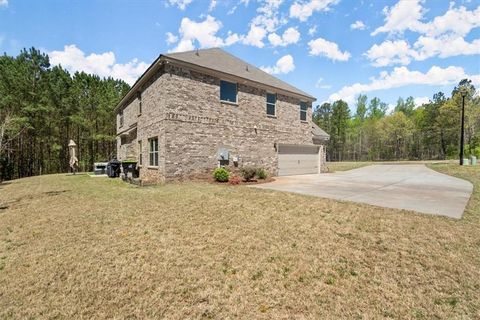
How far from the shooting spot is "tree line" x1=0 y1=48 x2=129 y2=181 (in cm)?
2091

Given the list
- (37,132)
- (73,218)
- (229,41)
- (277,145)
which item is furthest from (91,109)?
(73,218)

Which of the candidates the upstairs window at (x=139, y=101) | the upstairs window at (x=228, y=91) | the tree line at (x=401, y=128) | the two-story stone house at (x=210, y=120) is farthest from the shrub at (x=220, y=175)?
the tree line at (x=401, y=128)

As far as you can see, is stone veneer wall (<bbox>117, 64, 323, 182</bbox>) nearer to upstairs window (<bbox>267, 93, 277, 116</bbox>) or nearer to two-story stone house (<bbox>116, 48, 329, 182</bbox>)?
two-story stone house (<bbox>116, 48, 329, 182</bbox>)

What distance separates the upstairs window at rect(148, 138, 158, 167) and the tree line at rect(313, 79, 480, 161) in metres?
42.8

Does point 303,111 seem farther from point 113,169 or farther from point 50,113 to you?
point 50,113

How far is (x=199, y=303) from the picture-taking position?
261 cm

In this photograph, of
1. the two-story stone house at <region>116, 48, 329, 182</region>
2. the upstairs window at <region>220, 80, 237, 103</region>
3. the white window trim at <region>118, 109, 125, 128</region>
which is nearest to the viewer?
the two-story stone house at <region>116, 48, 329, 182</region>

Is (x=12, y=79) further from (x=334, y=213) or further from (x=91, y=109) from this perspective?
(x=334, y=213)

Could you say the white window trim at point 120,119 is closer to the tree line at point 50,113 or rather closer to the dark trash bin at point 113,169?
the dark trash bin at point 113,169

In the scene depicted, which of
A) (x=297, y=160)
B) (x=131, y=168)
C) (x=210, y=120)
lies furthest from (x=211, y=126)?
(x=297, y=160)

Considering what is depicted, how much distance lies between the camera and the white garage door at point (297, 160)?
14.9m

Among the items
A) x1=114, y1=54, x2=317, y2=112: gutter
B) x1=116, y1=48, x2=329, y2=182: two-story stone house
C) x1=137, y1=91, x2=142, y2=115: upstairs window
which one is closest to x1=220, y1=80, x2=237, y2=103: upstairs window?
x1=116, y1=48, x2=329, y2=182: two-story stone house

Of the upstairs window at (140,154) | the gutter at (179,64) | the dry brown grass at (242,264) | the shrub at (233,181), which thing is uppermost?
the gutter at (179,64)

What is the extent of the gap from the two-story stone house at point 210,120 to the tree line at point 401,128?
113ft
